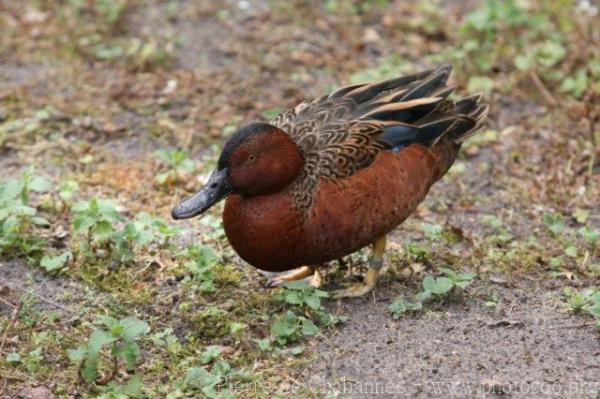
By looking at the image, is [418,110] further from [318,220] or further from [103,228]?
[103,228]

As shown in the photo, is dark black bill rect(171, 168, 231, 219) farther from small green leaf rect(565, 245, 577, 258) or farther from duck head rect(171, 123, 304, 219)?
small green leaf rect(565, 245, 577, 258)

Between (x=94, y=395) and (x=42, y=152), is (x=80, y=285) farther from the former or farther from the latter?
(x=42, y=152)

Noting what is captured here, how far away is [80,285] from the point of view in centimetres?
545

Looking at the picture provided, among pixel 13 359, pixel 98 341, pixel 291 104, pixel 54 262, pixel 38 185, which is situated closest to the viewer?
pixel 98 341

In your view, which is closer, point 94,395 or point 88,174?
point 94,395

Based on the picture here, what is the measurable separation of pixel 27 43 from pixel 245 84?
6.44ft

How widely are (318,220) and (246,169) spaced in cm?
43

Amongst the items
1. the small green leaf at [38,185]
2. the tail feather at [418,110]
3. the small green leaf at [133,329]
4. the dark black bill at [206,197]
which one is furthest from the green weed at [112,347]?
the tail feather at [418,110]

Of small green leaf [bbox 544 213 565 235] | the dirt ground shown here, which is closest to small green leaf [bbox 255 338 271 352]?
the dirt ground

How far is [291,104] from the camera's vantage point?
25.7 feet

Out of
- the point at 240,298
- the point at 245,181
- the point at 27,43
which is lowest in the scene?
the point at 27,43

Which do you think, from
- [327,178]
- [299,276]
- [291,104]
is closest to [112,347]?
[327,178]

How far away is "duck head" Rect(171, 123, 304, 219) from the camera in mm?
4973

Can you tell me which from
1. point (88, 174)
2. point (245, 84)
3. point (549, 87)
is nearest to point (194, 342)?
point (88, 174)
